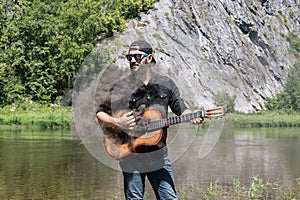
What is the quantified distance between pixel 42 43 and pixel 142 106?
153 feet

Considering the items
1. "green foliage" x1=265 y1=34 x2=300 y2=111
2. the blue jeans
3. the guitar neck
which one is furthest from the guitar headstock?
"green foliage" x1=265 y1=34 x2=300 y2=111

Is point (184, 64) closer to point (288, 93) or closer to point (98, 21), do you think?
point (98, 21)

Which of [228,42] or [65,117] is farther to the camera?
[228,42]

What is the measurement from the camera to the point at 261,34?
78062mm

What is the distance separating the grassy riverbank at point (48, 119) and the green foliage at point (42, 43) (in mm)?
2979

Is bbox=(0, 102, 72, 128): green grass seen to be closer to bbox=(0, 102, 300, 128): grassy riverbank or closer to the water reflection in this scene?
bbox=(0, 102, 300, 128): grassy riverbank

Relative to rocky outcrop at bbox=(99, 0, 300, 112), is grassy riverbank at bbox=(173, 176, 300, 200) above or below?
below

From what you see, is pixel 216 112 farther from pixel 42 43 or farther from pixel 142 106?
pixel 42 43

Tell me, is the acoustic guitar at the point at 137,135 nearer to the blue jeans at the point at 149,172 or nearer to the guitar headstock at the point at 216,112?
the blue jeans at the point at 149,172

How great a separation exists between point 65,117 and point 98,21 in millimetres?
16735

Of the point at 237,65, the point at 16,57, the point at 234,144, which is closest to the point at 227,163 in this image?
the point at 234,144

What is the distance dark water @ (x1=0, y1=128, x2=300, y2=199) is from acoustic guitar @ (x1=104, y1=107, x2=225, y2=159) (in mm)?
5951

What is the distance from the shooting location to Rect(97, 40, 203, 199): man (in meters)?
6.26

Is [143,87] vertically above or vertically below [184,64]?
below
